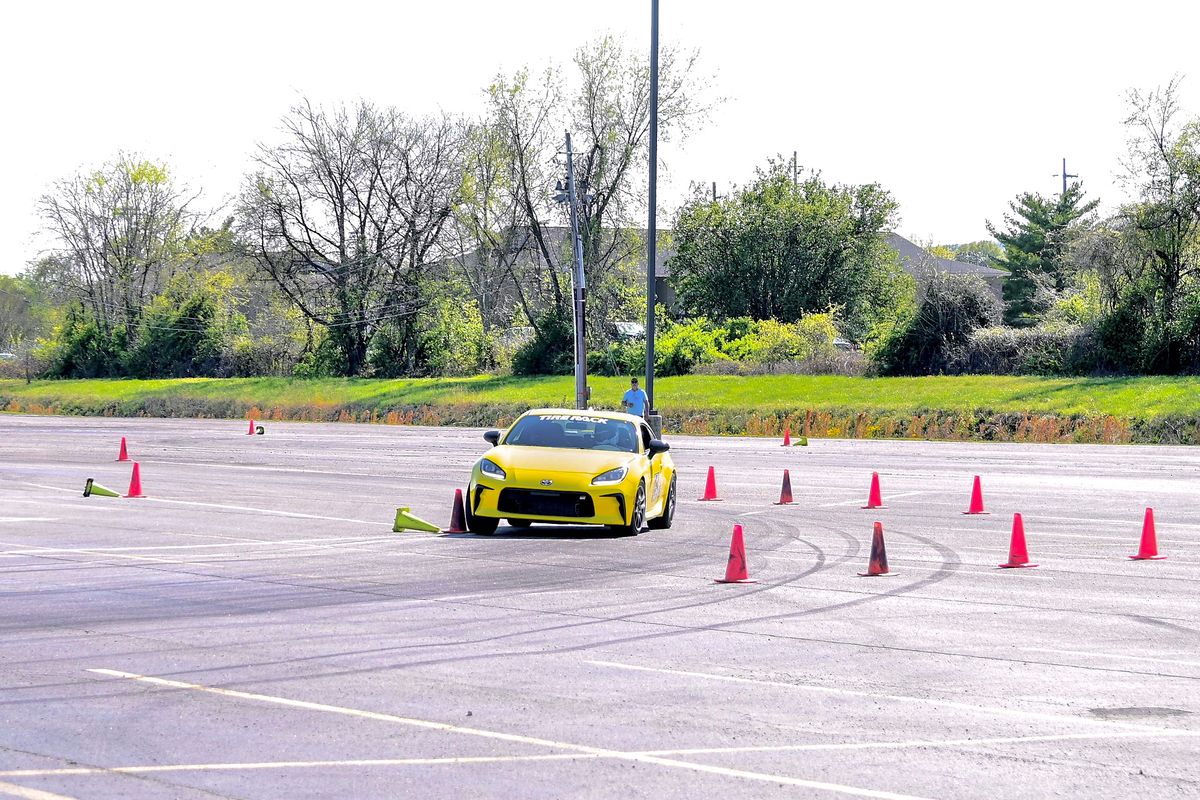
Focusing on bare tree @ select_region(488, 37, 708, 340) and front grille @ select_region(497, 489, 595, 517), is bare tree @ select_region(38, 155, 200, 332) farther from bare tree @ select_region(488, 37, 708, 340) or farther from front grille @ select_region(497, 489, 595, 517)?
front grille @ select_region(497, 489, 595, 517)

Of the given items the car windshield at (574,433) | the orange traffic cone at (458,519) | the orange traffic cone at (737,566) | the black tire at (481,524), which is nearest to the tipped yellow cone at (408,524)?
the orange traffic cone at (458,519)

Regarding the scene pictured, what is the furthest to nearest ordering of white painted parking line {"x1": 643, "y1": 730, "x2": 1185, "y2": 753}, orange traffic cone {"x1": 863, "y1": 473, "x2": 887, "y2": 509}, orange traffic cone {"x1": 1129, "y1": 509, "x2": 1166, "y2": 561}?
orange traffic cone {"x1": 863, "y1": 473, "x2": 887, "y2": 509}
orange traffic cone {"x1": 1129, "y1": 509, "x2": 1166, "y2": 561}
white painted parking line {"x1": 643, "y1": 730, "x2": 1185, "y2": 753}

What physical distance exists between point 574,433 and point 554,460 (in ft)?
4.25

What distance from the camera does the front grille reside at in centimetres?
1614

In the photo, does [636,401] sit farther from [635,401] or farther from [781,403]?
[781,403]

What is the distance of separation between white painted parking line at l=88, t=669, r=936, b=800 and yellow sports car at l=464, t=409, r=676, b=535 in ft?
26.7

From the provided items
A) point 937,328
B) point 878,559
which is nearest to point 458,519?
point 878,559

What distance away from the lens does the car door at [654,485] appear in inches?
678

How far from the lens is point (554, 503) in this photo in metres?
16.2

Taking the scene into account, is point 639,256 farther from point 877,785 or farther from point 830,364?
point 877,785

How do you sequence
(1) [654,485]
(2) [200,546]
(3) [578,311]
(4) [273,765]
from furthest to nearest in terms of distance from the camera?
(3) [578,311]
(1) [654,485]
(2) [200,546]
(4) [273,765]

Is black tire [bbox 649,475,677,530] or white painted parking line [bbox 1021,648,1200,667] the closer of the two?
white painted parking line [bbox 1021,648,1200,667]

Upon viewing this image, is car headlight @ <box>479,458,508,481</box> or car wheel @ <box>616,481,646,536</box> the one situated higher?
car headlight @ <box>479,458,508,481</box>

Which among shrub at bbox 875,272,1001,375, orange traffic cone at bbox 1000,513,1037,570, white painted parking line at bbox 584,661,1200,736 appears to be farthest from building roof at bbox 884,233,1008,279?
white painted parking line at bbox 584,661,1200,736
